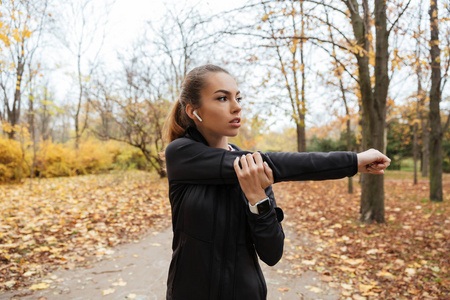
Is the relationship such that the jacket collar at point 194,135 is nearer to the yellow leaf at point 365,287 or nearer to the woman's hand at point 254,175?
the woman's hand at point 254,175

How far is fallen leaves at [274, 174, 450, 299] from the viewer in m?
3.84

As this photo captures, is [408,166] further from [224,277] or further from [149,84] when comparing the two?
[224,277]

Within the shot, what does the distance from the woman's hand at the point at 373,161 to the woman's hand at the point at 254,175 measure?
1.27 feet

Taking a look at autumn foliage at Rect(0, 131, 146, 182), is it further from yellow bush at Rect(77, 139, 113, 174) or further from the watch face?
the watch face

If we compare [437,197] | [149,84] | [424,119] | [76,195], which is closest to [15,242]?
[76,195]

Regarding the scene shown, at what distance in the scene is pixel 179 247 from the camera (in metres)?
1.37

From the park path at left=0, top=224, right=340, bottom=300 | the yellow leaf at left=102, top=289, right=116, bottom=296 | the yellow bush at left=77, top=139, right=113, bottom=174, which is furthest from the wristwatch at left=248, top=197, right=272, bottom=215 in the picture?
the yellow bush at left=77, top=139, right=113, bottom=174

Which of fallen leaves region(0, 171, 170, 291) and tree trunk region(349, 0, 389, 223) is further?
tree trunk region(349, 0, 389, 223)

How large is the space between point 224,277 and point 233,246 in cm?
14

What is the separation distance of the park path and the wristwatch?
3043 mm

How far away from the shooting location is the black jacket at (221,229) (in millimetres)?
1216

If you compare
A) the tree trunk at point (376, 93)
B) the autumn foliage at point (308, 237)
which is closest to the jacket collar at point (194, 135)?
the autumn foliage at point (308, 237)

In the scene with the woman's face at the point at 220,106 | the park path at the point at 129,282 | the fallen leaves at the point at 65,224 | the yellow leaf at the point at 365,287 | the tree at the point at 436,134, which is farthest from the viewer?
the tree at the point at 436,134

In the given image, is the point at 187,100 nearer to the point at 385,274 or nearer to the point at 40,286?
the point at 40,286
